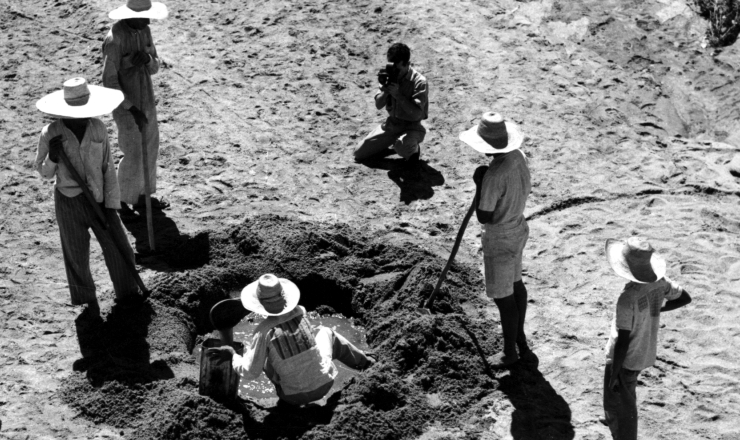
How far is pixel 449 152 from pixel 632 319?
13.9 feet

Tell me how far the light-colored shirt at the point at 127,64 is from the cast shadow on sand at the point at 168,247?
106 centimetres

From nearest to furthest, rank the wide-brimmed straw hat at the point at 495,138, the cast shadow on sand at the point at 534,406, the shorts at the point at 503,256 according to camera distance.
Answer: the cast shadow on sand at the point at 534,406 → the wide-brimmed straw hat at the point at 495,138 → the shorts at the point at 503,256

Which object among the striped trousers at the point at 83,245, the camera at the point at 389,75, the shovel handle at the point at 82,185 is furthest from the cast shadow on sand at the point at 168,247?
the camera at the point at 389,75

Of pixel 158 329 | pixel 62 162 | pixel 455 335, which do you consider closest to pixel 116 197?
pixel 62 162

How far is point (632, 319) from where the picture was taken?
591 cm

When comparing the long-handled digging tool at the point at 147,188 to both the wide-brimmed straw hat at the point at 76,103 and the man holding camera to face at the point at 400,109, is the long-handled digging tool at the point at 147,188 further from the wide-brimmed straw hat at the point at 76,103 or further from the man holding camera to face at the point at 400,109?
the man holding camera to face at the point at 400,109

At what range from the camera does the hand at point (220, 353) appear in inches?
257

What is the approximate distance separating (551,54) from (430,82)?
4.88 feet

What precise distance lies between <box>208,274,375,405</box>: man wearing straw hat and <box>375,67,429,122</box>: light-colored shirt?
130 inches

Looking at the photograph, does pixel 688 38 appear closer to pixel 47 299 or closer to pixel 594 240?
pixel 594 240

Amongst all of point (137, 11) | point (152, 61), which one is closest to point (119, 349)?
point (152, 61)

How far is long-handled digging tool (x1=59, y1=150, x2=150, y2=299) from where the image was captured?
715cm

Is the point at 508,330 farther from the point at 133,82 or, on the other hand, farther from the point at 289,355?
the point at 133,82

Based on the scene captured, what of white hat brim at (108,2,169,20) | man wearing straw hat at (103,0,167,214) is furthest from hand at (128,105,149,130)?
white hat brim at (108,2,169,20)
